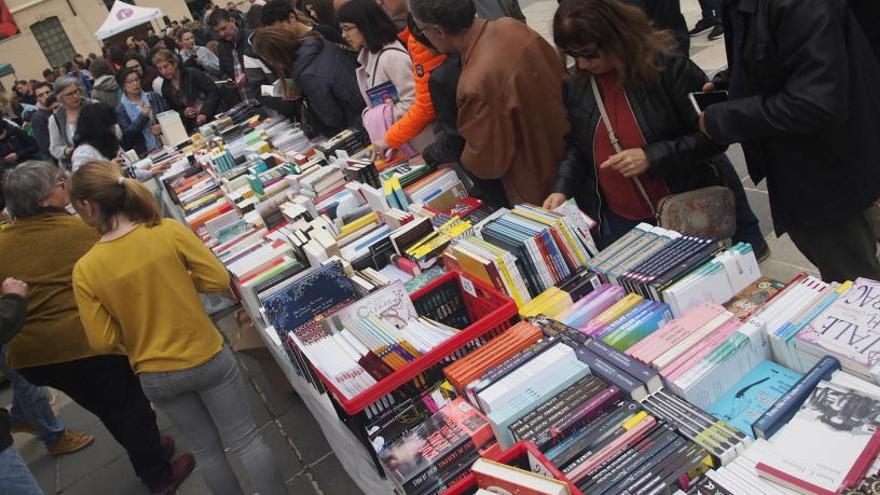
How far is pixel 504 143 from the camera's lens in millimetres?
2926

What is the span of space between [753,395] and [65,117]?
7.84 meters

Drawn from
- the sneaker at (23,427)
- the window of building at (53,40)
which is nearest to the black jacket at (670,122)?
the sneaker at (23,427)

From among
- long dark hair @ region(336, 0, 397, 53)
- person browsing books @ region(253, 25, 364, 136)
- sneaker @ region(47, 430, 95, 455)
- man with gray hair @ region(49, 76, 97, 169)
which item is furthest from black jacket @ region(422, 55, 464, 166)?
man with gray hair @ region(49, 76, 97, 169)

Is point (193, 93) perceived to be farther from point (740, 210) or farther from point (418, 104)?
point (740, 210)

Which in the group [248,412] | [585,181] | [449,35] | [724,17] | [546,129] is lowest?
[248,412]

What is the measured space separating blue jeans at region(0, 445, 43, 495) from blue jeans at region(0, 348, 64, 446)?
5.22ft

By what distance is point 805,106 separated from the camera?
6.28 feet

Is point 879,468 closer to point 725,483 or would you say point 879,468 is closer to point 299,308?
point 725,483

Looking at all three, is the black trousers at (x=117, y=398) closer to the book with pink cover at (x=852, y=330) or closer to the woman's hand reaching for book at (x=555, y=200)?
the woman's hand reaching for book at (x=555, y=200)

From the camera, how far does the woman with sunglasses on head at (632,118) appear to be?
2.36 m

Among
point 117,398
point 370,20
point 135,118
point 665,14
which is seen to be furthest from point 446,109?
point 135,118

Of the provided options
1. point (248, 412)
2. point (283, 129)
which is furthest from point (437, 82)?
point (283, 129)

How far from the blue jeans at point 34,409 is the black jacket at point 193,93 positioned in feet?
14.6

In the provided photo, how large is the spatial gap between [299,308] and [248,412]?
25.0 inches
